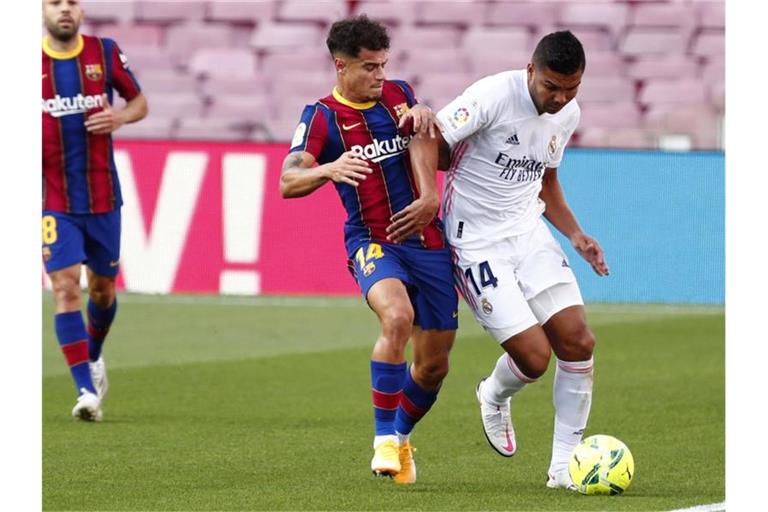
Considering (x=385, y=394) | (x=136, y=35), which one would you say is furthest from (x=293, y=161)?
(x=136, y=35)

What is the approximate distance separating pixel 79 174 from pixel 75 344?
1.02 metres

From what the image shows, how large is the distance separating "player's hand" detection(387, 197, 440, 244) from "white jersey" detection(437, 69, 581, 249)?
31cm

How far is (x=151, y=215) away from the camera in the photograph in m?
16.1

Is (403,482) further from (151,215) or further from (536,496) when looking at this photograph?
(151,215)

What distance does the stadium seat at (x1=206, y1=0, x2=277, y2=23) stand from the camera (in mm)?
21078

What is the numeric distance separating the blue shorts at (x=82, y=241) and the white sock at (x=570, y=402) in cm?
347

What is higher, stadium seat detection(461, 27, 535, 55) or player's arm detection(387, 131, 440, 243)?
stadium seat detection(461, 27, 535, 55)

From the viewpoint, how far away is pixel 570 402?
675 cm

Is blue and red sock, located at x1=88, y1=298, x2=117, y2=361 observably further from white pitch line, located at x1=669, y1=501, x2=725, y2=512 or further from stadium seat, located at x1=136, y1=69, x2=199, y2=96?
stadium seat, located at x1=136, y1=69, x2=199, y2=96

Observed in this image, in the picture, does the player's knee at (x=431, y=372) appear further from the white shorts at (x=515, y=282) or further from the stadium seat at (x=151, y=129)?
the stadium seat at (x=151, y=129)

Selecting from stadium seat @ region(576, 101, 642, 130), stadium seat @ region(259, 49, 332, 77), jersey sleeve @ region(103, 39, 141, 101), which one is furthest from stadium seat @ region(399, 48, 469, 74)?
jersey sleeve @ region(103, 39, 141, 101)

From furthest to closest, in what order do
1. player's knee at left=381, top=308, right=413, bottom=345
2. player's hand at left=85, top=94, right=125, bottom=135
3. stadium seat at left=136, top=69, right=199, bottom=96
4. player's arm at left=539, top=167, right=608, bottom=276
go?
stadium seat at left=136, top=69, right=199, bottom=96 → player's hand at left=85, top=94, right=125, bottom=135 → player's arm at left=539, top=167, right=608, bottom=276 → player's knee at left=381, top=308, right=413, bottom=345

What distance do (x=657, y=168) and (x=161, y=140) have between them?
5.14 meters

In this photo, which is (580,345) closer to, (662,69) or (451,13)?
(662,69)
